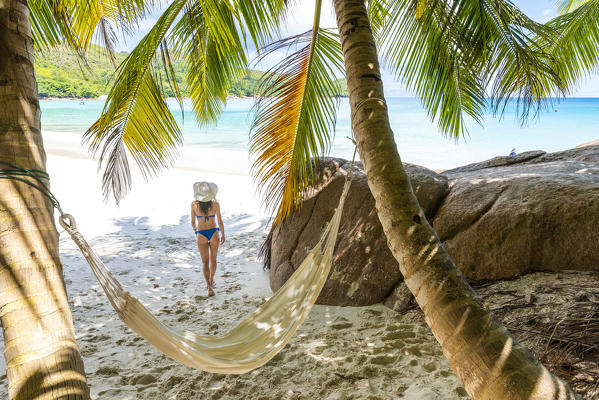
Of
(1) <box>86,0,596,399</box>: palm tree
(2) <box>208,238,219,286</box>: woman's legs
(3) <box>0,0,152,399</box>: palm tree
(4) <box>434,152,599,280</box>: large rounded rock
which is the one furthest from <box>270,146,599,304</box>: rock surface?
(3) <box>0,0,152,399</box>: palm tree

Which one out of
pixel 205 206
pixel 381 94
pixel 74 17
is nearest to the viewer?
pixel 381 94

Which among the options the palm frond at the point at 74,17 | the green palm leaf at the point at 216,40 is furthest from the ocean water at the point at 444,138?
the palm frond at the point at 74,17

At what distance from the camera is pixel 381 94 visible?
4.03 ft

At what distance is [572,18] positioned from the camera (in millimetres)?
2877

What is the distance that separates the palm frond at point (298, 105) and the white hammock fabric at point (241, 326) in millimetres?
732

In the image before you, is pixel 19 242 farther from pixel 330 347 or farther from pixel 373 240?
pixel 373 240

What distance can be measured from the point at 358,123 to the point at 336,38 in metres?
1.21

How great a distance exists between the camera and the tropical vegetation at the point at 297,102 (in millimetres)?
807

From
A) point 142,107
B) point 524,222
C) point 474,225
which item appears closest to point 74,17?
point 142,107

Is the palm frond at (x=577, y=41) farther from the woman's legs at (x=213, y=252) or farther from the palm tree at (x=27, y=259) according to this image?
the palm tree at (x=27, y=259)

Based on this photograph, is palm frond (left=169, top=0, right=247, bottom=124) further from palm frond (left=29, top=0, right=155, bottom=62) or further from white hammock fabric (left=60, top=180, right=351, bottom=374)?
white hammock fabric (left=60, top=180, right=351, bottom=374)

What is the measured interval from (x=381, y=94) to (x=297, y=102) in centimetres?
95

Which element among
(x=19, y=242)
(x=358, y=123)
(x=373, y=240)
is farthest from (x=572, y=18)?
(x=19, y=242)

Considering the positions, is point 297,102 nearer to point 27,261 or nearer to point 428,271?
point 428,271
